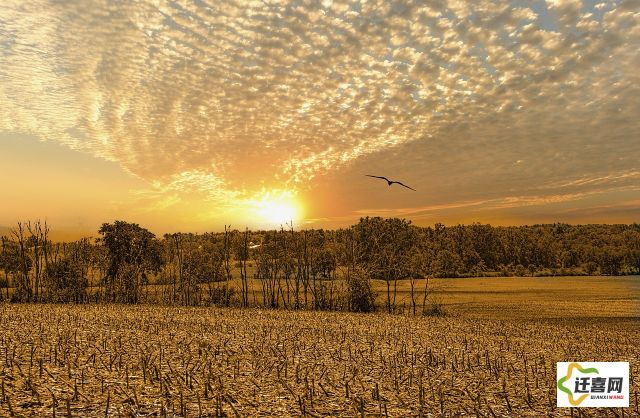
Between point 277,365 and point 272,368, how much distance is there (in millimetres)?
197

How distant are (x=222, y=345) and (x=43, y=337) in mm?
4287

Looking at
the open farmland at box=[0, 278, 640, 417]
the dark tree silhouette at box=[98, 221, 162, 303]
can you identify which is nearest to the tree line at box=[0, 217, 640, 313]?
the dark tree silhouette at box=[98, 221, 162, 303]

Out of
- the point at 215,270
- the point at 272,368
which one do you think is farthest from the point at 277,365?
the point at 215,270

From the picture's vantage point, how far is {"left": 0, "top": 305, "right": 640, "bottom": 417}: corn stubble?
257 inches

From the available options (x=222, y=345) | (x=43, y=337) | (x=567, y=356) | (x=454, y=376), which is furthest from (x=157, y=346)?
(x=567, y=356)

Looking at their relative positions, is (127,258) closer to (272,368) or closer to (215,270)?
(215,270)

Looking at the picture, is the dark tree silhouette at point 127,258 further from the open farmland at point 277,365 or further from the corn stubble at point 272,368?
the corn stubble at point 272,368

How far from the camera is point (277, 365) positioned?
9023 millimetres

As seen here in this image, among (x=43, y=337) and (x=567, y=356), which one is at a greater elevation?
(x=43, y=337)

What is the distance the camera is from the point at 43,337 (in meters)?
10.8

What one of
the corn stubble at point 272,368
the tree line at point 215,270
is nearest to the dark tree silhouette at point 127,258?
the tree line at point 215,270

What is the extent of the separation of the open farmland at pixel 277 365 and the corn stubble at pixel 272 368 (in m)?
0.03

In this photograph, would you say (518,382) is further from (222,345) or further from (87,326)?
(87,326)

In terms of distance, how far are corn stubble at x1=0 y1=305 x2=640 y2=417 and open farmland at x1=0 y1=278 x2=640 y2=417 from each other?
0.11ft
